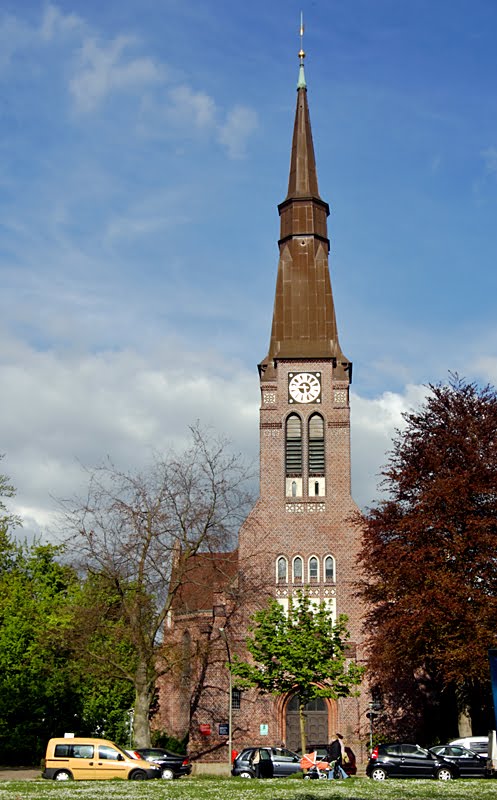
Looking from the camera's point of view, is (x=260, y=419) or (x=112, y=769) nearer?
(x=112, y=769)

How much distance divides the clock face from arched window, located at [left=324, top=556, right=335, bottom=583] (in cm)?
894

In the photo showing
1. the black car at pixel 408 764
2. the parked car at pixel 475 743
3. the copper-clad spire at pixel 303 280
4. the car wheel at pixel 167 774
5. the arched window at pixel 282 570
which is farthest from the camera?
the copper-clad spire at pixel 303 280

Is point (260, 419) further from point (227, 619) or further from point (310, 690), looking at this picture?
point (310, 690)

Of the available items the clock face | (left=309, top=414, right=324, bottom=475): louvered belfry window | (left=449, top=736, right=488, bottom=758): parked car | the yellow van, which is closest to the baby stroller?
the yellow van

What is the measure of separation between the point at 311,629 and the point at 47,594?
1519 centimetres

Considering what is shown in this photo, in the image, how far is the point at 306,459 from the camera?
51156mm

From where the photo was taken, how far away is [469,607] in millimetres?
36062

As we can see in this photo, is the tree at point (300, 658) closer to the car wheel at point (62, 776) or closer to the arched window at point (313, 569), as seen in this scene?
the arched window at point (313, 569)

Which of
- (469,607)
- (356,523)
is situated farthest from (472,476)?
(356,523)

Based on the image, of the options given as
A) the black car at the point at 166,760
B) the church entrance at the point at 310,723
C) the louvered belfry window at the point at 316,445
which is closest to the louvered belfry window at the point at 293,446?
the louvered belfry window at the point at 316,445

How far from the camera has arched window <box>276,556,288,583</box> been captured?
1938 inches

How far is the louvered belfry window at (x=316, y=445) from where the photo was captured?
51.1 metres

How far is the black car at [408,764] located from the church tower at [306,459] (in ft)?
42.0

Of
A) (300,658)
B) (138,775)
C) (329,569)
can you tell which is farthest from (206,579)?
(138,775)
